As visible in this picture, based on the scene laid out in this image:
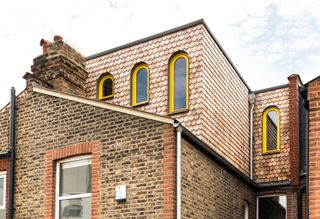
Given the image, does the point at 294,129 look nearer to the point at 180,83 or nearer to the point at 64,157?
the point at 180,83

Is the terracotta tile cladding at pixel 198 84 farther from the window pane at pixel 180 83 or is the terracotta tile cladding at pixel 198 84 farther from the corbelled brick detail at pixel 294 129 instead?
the corbelled brick detail at pixel 294 129

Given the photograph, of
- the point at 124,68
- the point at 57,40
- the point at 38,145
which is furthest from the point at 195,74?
the point at 38,145

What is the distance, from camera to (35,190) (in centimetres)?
1218

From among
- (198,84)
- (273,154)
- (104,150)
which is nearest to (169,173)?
(104,150)

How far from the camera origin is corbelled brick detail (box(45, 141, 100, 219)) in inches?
445

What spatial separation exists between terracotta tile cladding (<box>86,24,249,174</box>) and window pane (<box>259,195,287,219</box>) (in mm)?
1381

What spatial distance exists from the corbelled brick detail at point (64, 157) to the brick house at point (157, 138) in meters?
0.02

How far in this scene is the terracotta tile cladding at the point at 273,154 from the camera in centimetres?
1811

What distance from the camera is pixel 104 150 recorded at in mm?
11469

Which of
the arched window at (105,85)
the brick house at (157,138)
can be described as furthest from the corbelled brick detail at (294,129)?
the arched window at (105,85)

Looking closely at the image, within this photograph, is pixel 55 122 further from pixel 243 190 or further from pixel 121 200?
pixel 243 190

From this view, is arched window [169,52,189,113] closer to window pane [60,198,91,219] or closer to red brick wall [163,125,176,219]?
red brick wall [163,125,176,219]

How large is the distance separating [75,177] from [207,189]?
3215 millimetres

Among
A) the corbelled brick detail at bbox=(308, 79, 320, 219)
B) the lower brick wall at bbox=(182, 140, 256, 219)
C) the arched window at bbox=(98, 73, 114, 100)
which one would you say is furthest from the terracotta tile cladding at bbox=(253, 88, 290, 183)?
the corbelled brick detail at bbox=(308, 79, 320, 219)
